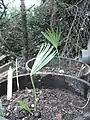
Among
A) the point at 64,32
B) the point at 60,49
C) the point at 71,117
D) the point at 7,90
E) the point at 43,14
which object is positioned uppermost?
the point at 43,14

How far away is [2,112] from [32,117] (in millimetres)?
152

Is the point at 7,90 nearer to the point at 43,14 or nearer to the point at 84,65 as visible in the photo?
the point at 84,65

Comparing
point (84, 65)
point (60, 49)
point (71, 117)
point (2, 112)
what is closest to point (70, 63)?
point (84, 65)

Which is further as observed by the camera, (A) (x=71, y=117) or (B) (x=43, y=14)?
(B) (x=43, y=14)

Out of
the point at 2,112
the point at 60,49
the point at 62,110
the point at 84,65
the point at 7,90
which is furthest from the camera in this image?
the point at 60,49

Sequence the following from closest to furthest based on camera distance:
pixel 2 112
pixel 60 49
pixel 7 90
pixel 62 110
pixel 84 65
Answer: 1. pixel 2 112
2. pixel 62 110
3. pixel 7 90
4. pixel 84 65
5. pixel 60 49

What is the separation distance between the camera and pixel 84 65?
6.45 feet

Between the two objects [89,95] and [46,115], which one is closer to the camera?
[46,115]

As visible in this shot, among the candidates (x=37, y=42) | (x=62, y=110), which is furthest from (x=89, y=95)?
(x=37, y=42)

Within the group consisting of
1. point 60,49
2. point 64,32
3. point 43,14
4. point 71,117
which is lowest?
point 71,117

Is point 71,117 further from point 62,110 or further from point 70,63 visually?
point 70,63

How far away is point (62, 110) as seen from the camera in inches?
50.4

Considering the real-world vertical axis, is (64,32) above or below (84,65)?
above

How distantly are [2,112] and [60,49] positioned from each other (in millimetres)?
1598
